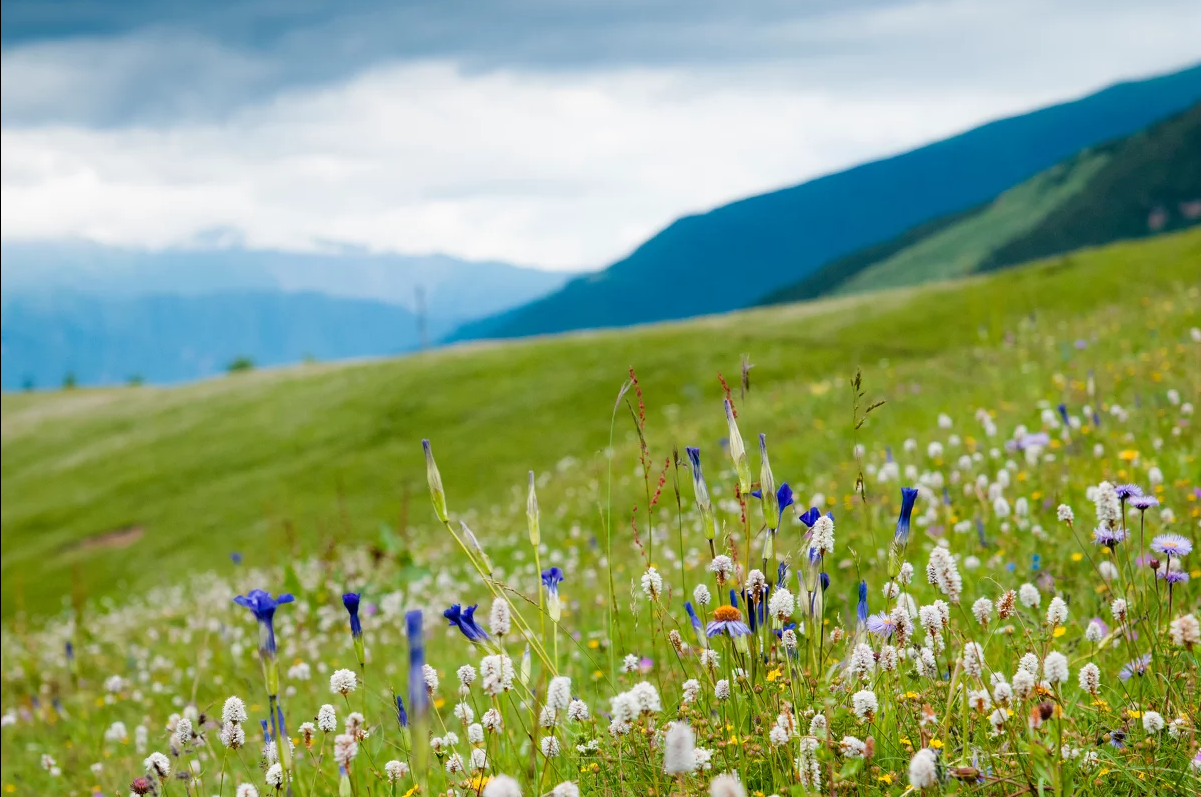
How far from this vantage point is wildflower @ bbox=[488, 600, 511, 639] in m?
2.77

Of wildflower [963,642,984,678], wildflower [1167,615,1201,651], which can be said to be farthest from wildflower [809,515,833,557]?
wildflower [1167,615,1201,651]

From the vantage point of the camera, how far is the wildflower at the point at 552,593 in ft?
9.88

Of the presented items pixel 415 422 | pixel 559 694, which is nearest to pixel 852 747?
pixel 559 694

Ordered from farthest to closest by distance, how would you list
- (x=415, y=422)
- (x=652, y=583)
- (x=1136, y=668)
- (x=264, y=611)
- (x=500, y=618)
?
(x=415, y=422) < (x=1136, y=668) < (x=652, y=583) < (x=500, y=618) < (x=264, y=611)

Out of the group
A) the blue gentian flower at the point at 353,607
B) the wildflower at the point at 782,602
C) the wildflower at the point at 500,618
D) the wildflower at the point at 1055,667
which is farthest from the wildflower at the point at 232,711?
the wildflower at the point at 1055,667

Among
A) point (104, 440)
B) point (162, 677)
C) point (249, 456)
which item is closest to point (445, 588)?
point (162, 677)

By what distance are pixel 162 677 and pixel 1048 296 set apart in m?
48.3

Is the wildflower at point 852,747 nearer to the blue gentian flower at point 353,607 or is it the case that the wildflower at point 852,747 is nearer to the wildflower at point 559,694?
the wildflower at point 559,694

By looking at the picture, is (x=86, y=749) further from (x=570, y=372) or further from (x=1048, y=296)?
(x=1048, y=296)

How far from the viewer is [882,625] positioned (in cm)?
299

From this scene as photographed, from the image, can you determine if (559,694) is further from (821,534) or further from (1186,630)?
(1186,630)

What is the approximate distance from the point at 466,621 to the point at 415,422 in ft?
159

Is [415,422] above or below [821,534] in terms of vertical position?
below

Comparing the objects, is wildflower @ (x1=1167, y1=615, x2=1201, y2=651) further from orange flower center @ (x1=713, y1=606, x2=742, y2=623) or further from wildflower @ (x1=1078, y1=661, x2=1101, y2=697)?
orange flower center @ (x1=713, y1=606, x2=742, y2=623)
